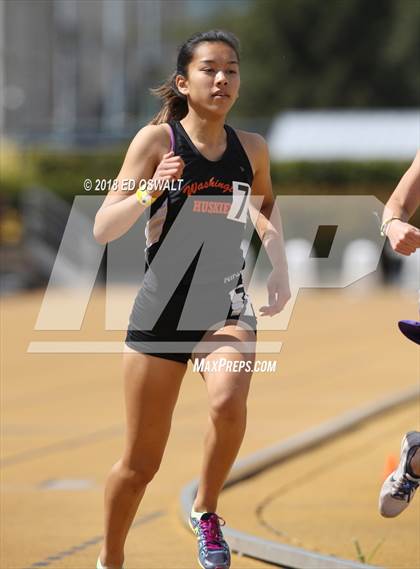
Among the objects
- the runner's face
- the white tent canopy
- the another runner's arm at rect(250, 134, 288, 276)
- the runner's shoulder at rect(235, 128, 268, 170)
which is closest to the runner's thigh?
the another runner's arm at rect(250, 134, 288, 276)

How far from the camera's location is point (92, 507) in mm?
8711

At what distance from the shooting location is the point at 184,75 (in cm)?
597

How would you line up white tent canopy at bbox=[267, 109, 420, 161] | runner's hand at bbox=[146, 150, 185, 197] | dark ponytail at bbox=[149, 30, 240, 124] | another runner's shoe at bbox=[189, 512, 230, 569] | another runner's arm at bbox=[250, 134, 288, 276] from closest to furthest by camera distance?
runner's hand at bbox=[146, 150, 185, 197]
another runner's shoe at bbox=[189, 512, 230, 569]
dark ponytail at bbox=[149, 30, 240, 124]
another runner's arm at bbox=[250, 134, 288, 276]
white tent canopy at bbox=[267, 109, 420, 161]

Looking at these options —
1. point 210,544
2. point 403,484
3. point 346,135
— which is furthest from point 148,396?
point 346,135

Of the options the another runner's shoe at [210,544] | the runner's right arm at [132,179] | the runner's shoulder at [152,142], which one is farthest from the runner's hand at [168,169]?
the another runner's shoe at [210,544]

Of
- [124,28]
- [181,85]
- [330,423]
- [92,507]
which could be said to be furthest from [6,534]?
[124,28]

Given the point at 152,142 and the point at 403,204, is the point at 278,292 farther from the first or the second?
the point at 152,142

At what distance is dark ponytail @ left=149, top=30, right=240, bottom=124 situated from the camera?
590 cm

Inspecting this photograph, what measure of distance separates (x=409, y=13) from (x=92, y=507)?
231ft

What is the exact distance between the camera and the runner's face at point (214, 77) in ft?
19.0

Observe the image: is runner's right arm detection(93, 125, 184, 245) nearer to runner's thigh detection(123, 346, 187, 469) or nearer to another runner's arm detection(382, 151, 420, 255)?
runner's thigh detection(123, 346, 187, 469)

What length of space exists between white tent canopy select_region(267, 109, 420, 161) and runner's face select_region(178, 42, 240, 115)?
1375 inches

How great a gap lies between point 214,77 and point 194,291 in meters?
0.93

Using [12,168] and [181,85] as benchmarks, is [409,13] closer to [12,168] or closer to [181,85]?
[12,168]
